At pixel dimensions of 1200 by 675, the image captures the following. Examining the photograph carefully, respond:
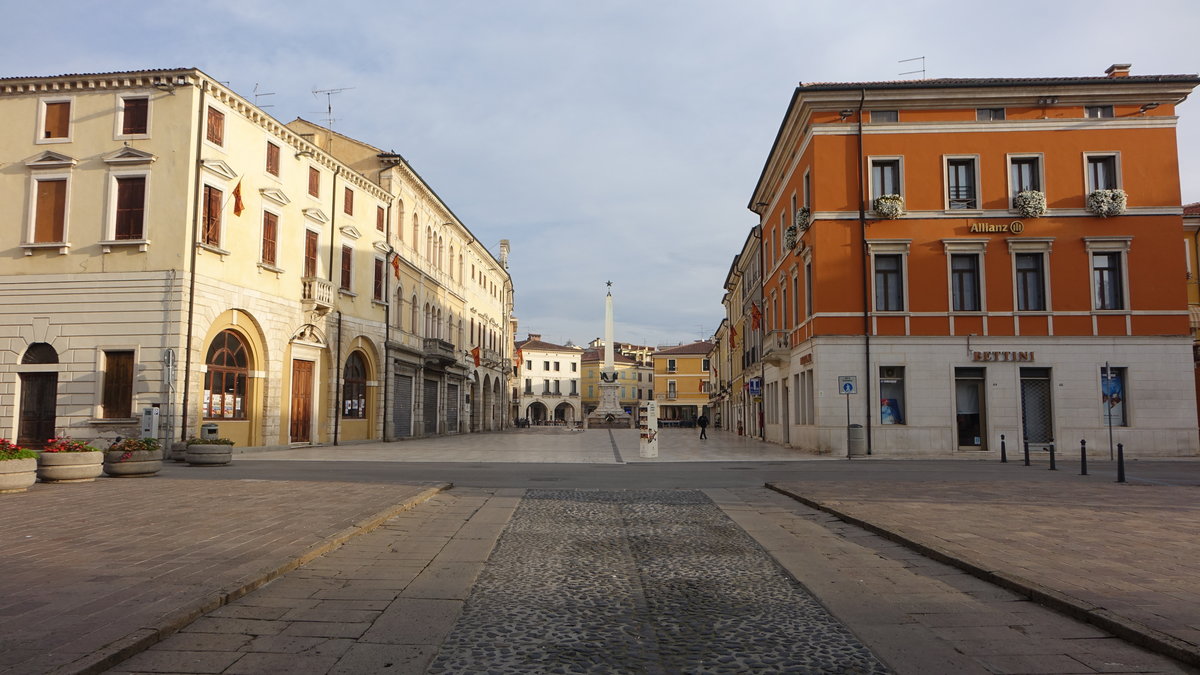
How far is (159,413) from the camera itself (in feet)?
78.1

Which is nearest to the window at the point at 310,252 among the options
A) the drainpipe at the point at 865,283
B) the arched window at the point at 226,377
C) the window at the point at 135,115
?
the arched window at the point at 226,377

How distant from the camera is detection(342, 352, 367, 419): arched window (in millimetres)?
36312

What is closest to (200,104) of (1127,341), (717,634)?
(717,634)

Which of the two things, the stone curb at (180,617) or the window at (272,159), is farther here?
the window at (272,159)

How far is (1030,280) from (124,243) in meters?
29.4

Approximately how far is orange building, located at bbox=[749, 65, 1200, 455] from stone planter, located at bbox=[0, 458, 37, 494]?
21585 mm

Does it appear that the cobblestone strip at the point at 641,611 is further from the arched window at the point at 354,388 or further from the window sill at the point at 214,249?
the arched window at the point at 354,388

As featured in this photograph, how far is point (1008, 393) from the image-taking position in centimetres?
2655

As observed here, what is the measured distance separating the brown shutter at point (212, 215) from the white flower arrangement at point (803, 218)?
20073 millimetres

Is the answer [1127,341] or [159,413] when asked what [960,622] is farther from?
[1127,341]

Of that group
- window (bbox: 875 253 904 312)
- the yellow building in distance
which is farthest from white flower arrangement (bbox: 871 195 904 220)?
the yellow building in distance

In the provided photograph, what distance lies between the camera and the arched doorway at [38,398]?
2522 centimetres

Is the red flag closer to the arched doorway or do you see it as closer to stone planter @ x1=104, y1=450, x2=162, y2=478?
the arched doorway

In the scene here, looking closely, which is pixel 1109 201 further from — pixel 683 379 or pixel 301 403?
pixel 683 379
